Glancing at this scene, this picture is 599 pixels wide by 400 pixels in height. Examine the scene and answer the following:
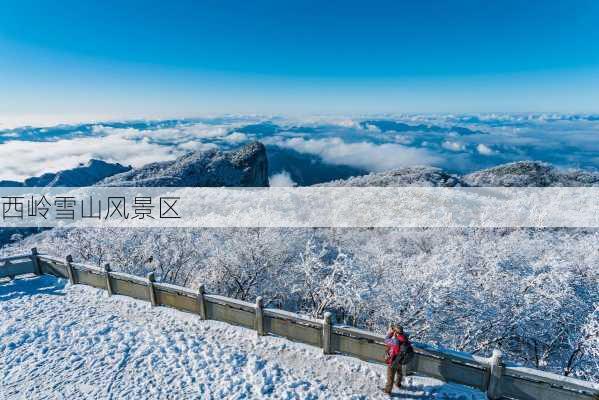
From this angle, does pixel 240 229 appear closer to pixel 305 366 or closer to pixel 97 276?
pixel 97 276

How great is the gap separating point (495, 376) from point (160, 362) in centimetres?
1070

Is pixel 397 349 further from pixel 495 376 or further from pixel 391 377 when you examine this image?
pixel 495 376

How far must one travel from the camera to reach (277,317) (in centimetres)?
1159

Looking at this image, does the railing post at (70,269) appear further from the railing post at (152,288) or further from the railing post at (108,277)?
the railing post at (152,288)

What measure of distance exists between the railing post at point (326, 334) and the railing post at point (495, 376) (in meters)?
4.85

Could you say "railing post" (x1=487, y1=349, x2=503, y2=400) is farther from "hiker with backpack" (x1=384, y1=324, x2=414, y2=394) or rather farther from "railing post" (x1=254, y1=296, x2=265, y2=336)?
"railing post" (x1=254, y1=296, x2=265, y2=336)

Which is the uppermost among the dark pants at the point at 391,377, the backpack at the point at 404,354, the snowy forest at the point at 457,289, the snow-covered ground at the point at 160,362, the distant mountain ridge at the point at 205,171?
the backpack at the point at 404,354

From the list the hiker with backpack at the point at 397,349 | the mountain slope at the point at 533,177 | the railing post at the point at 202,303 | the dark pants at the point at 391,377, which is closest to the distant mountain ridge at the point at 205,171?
the mountain slope at the point at 533,177

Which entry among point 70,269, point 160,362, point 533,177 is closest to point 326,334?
point 160,362

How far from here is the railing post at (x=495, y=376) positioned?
Result: 28.6 feet

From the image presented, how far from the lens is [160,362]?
1077cm

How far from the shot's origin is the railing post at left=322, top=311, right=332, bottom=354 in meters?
10.6

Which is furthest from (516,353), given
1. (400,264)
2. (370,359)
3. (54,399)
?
(54,399)

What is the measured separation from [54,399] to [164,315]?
440 centimetres
